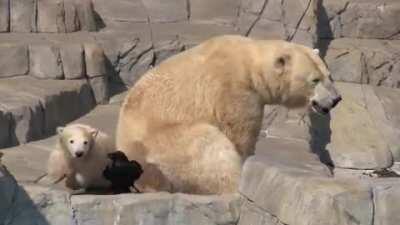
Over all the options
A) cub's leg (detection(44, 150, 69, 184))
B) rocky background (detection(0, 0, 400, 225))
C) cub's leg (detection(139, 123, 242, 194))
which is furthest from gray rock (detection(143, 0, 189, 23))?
cub's leg (detection(139, 123, 242, 194))

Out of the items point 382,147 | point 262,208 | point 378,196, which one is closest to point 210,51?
point 262,208

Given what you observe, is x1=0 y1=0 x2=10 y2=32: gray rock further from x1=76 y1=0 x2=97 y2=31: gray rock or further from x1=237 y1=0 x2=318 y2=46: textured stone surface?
x1=237 y1=0 x2=318 y2=46: textured stone surface

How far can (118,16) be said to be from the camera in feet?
38.9

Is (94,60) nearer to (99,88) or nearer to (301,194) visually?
(99,88)

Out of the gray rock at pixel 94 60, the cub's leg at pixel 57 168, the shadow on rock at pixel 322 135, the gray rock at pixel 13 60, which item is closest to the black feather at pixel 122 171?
the cub's leg at pixel 57 168

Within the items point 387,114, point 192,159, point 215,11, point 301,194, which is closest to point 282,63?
point 192,159

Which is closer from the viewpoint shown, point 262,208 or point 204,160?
point 262,208

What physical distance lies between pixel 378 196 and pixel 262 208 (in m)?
0.89

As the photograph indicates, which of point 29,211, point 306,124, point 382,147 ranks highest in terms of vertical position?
point 29,211

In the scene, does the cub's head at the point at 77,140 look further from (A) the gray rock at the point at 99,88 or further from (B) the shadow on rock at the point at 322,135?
(B) the shadow on rock at the point at 322,135

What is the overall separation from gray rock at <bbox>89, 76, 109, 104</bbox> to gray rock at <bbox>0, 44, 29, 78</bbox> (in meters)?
0.74

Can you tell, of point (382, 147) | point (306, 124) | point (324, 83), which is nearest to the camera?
point (324, 83)

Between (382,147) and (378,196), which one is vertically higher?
(378,196)

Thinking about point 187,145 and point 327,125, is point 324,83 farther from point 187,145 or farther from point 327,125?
point 327,125
